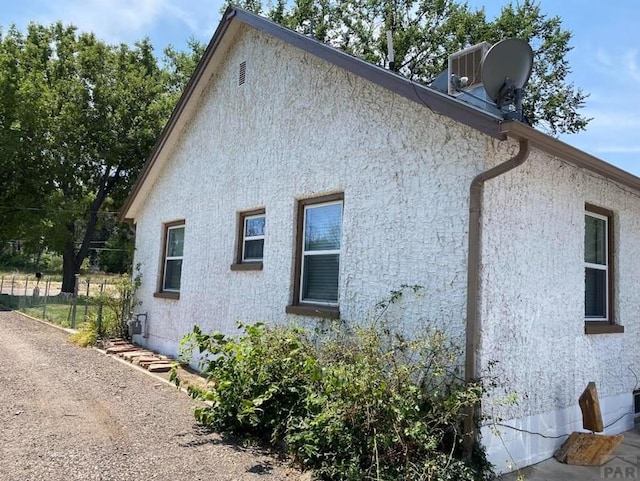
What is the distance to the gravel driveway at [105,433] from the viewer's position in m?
4.39

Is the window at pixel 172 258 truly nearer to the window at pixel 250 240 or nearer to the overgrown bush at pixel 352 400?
the window at pixel 250 240

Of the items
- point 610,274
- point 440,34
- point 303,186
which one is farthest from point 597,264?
Result: point 440,34

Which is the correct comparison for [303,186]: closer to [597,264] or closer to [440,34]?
[597,264]

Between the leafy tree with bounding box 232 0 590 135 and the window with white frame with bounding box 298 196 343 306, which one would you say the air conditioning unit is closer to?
the window with white frame with bounding box 298 196 343 306

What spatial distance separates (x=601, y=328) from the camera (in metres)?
6.10

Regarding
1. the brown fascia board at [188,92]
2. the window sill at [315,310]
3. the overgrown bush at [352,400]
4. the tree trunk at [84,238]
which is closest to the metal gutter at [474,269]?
the overgrown bush at [352,400]

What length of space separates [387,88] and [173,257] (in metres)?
6.73

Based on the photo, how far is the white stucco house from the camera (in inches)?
190

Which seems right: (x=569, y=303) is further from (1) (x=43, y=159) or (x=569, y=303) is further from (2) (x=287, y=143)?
(1) (x=43, y=159)

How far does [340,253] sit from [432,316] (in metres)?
1.64

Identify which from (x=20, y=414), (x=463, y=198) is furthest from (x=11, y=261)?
(x=463, y=198)

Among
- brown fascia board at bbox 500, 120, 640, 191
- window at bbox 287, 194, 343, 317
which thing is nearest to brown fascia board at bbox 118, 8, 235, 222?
window at bbox 287, 194, 343, 317

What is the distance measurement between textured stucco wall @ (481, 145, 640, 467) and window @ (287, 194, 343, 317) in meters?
2.10

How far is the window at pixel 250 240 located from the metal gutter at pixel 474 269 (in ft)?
12.7
